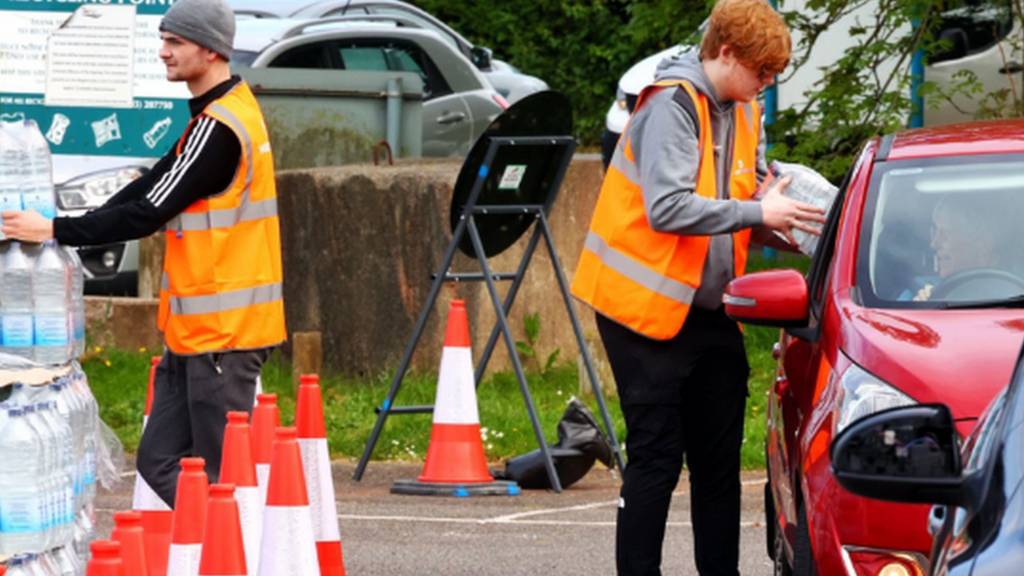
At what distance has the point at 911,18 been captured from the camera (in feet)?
44.7

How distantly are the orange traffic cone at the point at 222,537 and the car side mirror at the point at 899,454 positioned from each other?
8.26ft

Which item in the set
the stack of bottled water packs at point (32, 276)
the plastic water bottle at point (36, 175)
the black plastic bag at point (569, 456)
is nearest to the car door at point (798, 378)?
the stack of bottled water packs at point (32, 276)

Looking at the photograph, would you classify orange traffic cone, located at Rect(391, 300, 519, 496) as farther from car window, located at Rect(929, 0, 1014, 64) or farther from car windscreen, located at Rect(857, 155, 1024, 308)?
car window, located at Rect(929, 0, 1014, 64)

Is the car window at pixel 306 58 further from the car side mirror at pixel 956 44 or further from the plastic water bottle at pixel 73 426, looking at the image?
the plastic water bottle at pixel 73 426

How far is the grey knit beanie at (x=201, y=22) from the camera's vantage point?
728 cm

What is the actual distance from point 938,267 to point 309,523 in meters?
1.79

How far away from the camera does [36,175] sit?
23.5ft

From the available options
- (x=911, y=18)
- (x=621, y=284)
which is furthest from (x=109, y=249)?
(x=621, y=284)

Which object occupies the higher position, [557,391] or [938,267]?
[938,267]

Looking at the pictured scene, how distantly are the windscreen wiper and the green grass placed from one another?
501 cm

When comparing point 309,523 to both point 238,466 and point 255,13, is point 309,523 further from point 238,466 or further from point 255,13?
point 255,13

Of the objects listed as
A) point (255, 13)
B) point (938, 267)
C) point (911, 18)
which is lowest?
point (255, 13)

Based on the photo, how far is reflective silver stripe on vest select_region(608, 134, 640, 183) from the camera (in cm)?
708

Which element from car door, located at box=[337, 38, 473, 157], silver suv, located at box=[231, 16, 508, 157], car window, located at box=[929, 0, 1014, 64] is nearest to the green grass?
car window, located at box=[929, 0, 1014, 64]
